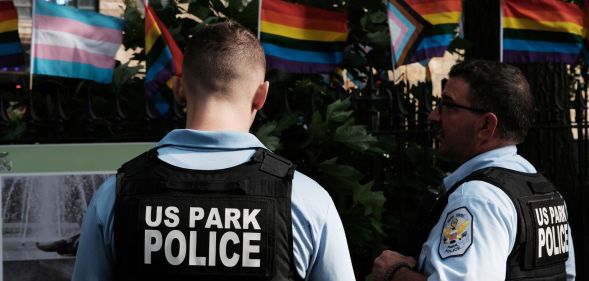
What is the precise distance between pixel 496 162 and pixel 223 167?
3.95ft

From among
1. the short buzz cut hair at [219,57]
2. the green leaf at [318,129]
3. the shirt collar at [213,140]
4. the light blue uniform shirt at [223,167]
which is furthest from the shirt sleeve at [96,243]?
the green leaf at [318,129]

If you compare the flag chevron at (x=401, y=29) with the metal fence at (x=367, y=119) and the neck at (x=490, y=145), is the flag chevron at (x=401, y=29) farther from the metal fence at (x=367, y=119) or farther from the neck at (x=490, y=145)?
the neck at (x=490, y=145)

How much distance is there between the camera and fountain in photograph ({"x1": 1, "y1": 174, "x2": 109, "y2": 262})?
138 inches

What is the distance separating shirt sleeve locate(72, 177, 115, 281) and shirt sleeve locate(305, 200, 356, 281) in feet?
1.67

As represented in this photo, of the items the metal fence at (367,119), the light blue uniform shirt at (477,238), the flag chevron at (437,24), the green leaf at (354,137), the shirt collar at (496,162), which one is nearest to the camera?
the light blue uniform shirt at (477,238)

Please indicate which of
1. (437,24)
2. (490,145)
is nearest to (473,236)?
(490,145)

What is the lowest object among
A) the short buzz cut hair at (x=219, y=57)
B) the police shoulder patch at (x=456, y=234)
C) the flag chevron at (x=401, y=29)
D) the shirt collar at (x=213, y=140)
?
the police shoulder patch at (x=456, y=234)

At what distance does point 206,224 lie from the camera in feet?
6.60

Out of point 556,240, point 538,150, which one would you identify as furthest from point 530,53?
point 556,240

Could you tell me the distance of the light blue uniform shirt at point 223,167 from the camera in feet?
6.56

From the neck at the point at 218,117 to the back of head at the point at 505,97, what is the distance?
1.16m

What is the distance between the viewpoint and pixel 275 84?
482 centimetres

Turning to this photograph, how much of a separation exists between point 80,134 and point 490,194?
8.50 feet

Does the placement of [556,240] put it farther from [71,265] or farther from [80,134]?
[80,134]
